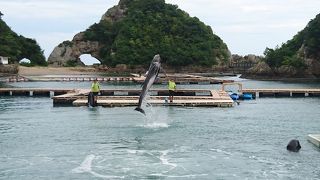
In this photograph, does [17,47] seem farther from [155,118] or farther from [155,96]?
[155,118]

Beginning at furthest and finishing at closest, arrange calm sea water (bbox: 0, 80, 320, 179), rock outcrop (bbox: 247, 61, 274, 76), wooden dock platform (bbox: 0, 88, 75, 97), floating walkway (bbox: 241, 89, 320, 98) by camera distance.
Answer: rock outcrop (bbox: 247, 61, 274, 76), wooden dock platform (bbox: 0, 88, 75, 97), floating walkway (bbox: 241, 89, 320, 98), calm sea water (bbox: 0, 80, 320, 179)

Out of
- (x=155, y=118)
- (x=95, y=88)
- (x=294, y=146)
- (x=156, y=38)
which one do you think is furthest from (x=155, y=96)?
(x=156, y=38)

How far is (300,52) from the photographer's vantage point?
338ft

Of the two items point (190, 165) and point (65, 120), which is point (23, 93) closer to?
point (65, 120)

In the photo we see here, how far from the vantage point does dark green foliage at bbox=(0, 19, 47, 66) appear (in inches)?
4438

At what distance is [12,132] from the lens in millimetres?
30078

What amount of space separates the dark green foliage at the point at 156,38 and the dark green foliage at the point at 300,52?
26540mm

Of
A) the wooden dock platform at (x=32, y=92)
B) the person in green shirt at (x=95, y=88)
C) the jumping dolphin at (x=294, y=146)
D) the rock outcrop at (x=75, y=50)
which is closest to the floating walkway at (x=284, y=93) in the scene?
the person in green shirt at (x=95, y=88)

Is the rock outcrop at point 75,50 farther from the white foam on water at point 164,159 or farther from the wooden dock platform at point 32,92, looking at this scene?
the white foam on water at point 164,159

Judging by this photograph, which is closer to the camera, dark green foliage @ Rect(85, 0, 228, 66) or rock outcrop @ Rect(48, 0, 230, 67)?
dark green foliage @ Rect(85, 0, 228, 66)

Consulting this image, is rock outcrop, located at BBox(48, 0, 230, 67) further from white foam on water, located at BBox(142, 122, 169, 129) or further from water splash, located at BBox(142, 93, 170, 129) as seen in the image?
white foam on water, located at BBox(142, 122, 169, 129)

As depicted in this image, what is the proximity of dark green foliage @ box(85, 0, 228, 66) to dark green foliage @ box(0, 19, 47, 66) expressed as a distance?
56.0 feet

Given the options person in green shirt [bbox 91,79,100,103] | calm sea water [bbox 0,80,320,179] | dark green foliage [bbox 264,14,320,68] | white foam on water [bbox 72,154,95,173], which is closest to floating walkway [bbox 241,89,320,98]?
calm sea water [bbox 0,80,320,179]

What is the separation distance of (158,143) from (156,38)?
114 meters
